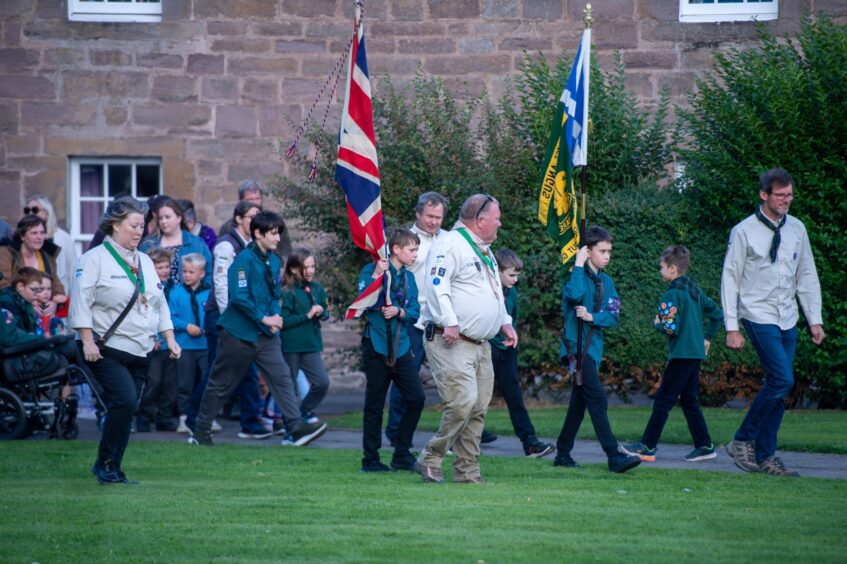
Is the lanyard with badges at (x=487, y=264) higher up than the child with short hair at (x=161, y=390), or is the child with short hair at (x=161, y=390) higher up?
the lanyard with badges at (x=487, y=264)

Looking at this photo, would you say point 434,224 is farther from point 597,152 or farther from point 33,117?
point 33,117

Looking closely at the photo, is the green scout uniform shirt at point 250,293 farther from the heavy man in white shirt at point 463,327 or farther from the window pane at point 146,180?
the window pane at point 146,180

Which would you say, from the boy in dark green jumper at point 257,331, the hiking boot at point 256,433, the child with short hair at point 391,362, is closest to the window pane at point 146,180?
the hiking boot at point 256,433

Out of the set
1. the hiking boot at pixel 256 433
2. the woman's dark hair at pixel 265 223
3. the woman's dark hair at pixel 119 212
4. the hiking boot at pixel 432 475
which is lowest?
the hiking boot at pixel 256 433

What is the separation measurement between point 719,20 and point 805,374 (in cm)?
595

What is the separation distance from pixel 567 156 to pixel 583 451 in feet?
8.74

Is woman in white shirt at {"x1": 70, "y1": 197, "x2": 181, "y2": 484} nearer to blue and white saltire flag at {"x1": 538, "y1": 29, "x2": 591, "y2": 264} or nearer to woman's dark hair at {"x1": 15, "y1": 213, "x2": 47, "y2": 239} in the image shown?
blue and white saltire flag at {"x1": 538, "y1": 29, "x2": 591, "y2": 264}

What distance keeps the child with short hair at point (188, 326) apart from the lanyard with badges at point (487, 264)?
16.1 ft

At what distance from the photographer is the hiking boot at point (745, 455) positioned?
31.7 feet

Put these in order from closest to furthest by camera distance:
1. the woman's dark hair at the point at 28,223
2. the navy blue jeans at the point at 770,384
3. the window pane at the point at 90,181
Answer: the navy blue jeans at the point at 770,384 → the woman's dark hair at the point at 28,223 → the window pane at the point at 90,181

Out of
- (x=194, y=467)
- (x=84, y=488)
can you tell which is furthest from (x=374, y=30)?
(x=84, y=488)

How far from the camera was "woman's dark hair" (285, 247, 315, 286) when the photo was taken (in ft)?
41.2

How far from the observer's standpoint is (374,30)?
58.3 ft

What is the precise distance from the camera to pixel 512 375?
442 inches
